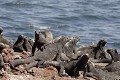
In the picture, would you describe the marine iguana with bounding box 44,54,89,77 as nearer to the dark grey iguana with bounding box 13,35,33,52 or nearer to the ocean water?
the dark grey iguana with bounding box 13,35,33,52

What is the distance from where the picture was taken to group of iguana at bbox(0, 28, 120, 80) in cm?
1557

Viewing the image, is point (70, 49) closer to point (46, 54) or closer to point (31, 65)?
point (46, 54)

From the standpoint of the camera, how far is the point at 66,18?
124 feet

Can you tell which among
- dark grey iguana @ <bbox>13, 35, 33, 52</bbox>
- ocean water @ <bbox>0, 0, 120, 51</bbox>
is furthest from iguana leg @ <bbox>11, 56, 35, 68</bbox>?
ocean water @ <bbox>0, 0, 120, 51</bbox>

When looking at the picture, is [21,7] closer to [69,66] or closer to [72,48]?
[72,48]

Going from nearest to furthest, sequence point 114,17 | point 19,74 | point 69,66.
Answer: point 19,74 < point 69,66 < point 114,17

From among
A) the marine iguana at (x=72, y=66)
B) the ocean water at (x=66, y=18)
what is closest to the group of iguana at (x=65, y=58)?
the marine iguana at (x=72, y=66)

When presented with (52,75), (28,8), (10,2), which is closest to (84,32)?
(28,8)

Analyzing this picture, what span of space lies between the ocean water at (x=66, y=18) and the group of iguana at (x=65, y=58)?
31.9ft

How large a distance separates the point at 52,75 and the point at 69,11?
26.8m

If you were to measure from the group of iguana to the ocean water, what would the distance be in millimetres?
9728

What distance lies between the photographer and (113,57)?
18.6 meters

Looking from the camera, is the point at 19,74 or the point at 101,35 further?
the point at 101,35

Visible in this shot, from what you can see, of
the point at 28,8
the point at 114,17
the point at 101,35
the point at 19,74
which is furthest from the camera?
the point at 28,8
